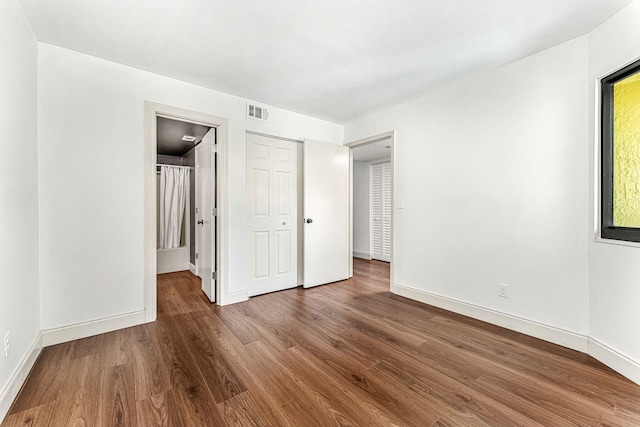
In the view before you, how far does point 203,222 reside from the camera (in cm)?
359

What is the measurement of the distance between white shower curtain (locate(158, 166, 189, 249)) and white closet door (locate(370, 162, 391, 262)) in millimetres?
3837

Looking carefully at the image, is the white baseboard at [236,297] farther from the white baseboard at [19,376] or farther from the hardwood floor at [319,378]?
the white baseboard at [19,376]

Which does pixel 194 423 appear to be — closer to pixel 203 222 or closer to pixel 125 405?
pixel 125 405

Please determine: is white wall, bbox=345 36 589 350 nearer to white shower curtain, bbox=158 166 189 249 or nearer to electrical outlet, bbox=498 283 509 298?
electrical outlet, bbox=498 283 509 298

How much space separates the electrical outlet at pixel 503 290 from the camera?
2.46 m

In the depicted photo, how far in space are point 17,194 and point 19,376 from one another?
43.3 inches

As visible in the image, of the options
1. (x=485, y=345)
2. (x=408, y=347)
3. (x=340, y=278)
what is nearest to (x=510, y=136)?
(x=485, y=345)

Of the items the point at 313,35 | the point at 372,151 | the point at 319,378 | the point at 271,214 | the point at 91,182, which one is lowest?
the point at 319,378

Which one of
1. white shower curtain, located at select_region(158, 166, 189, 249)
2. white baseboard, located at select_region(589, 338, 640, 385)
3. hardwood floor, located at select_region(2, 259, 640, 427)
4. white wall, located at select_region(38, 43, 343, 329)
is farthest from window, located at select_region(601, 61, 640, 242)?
white shower curtain, located at select_region(158, 166, 189, 249)

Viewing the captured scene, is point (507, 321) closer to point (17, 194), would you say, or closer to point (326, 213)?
point (326, 213)

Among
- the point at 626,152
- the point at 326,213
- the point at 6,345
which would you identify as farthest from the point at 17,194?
the point at 626,152

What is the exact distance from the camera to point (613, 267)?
6.03 feet

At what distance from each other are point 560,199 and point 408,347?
169cm

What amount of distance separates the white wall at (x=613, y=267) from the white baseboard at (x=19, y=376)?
11.8 ft
